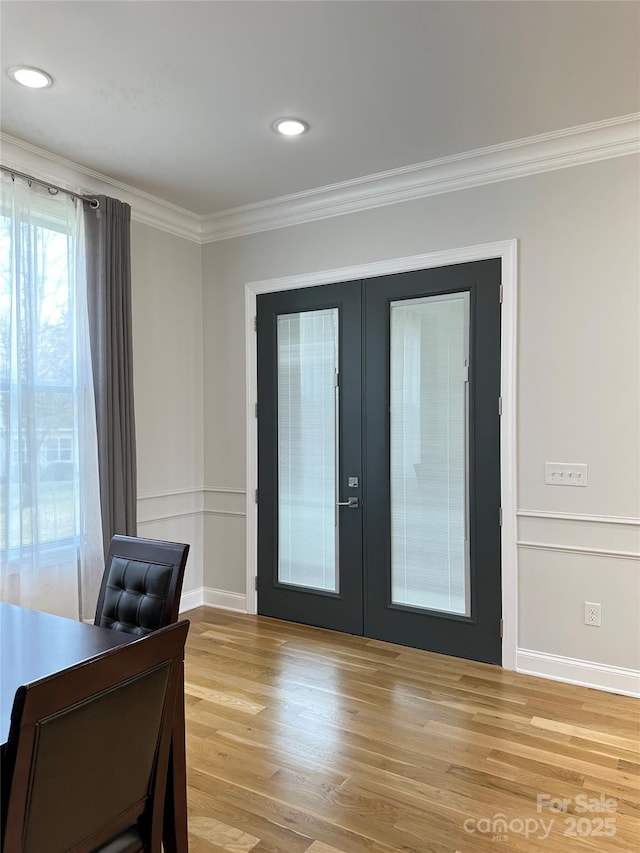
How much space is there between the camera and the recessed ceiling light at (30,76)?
2.52 meters

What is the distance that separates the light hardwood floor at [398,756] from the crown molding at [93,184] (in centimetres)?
289

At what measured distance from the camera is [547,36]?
2.33 m

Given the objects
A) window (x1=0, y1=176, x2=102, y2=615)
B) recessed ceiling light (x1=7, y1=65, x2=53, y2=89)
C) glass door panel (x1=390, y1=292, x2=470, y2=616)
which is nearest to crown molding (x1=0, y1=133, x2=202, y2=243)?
window (x1=0, y1=176, x2=102, y2=615)

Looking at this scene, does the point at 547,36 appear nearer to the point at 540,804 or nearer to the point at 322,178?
the point at 322,178

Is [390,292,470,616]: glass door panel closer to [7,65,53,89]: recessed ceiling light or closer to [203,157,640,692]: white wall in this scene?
[203,157,640,692]: white wall

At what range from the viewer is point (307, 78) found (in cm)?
259

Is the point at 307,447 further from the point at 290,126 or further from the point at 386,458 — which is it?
the point at 290,126

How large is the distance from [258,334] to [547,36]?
2.53m

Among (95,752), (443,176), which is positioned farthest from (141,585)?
(443,176)

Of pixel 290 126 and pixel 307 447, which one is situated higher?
pixel 290 126

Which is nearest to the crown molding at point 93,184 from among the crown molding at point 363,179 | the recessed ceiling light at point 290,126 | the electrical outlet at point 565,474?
the crown molding at point 363,179

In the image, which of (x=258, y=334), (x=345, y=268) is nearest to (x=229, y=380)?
(x=258, y=334)

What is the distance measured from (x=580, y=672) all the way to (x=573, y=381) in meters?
1.55

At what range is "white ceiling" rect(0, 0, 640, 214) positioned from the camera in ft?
7.22
